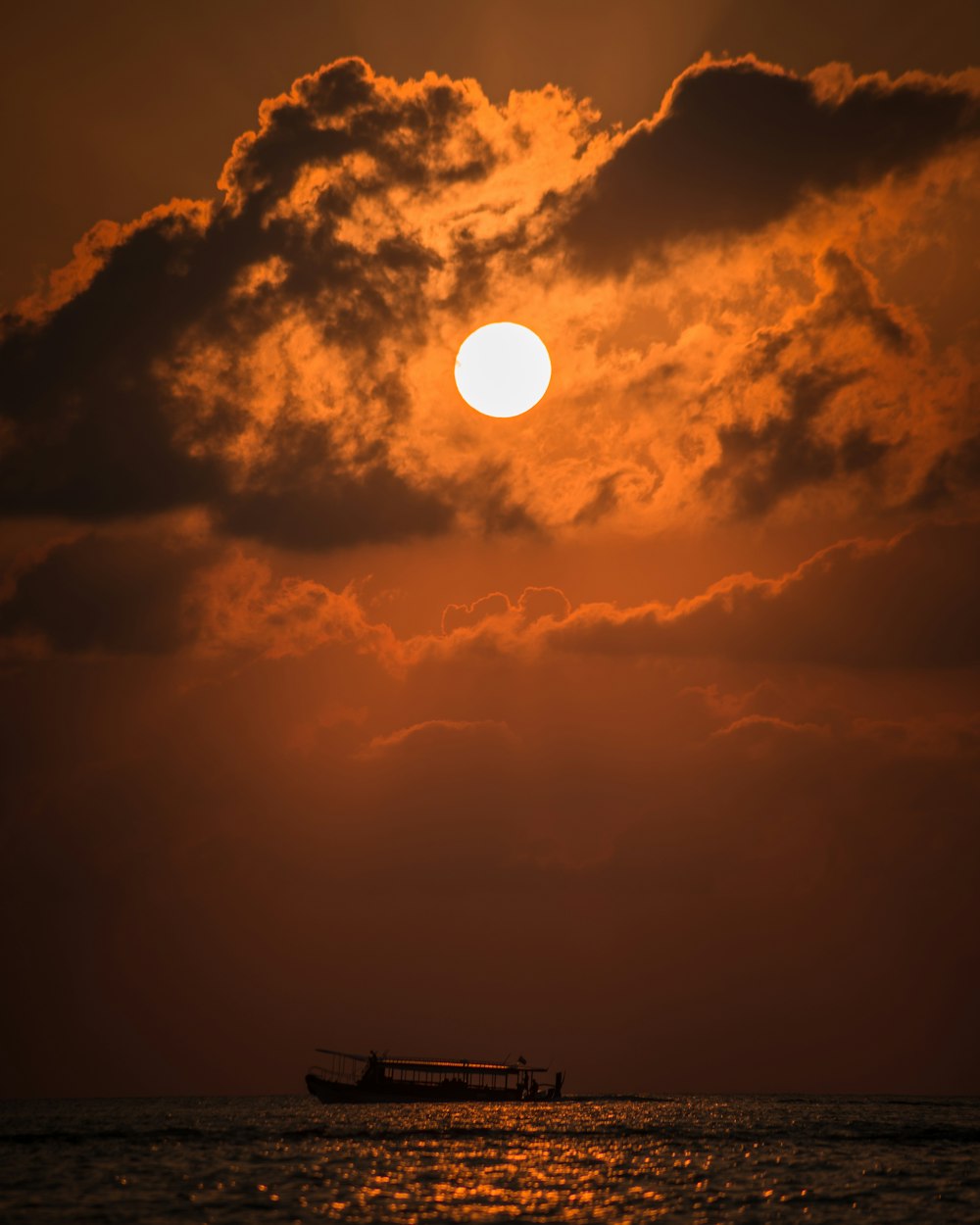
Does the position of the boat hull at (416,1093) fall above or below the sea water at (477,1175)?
above

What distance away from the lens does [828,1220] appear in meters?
67.8

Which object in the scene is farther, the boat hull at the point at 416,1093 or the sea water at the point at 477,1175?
the boat hull at the point at 416,1093

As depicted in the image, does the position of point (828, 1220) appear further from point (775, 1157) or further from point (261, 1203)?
point (775, 1157)

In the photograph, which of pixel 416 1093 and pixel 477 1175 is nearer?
pixel 477 1175

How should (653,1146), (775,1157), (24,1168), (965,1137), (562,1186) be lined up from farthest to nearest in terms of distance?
(965,1137)
(653,1146)
(775,1157)
(24,1168)
(562,1186)

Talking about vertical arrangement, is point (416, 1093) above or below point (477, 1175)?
above

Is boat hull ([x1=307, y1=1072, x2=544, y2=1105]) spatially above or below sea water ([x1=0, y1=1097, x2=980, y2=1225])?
above

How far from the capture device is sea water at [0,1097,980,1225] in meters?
70.6

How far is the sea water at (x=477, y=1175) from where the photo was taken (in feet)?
232

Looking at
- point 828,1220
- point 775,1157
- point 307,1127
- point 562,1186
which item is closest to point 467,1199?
point 562,1186

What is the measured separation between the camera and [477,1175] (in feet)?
302

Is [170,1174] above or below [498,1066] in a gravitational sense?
below

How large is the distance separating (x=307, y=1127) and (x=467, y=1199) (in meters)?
85.4

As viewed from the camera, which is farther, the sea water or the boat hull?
the boat hull
